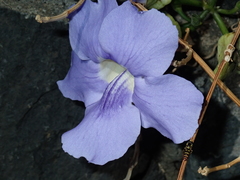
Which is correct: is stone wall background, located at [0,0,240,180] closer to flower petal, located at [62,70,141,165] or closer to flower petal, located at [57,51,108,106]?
flower petal, located at [57,51,108,106]

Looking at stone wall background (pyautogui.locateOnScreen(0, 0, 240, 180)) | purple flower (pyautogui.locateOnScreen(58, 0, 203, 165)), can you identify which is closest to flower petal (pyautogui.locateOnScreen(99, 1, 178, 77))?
purple flower (pyautogui.locateOnScreen(58, 0, 203, 165))

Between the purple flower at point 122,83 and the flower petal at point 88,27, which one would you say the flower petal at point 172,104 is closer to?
the purple flower at point 122,83

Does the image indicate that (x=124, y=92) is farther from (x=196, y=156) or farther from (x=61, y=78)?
(x=196, y=156)

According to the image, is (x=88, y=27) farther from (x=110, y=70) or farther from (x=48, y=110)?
(x=48, y=110)

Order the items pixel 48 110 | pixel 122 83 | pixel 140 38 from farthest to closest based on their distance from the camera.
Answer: pixel 48 110
pixel 122 83
pixel 140 38

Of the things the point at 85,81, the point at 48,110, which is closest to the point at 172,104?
the point at 85,81

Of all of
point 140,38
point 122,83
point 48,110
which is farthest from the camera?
point 48,110
